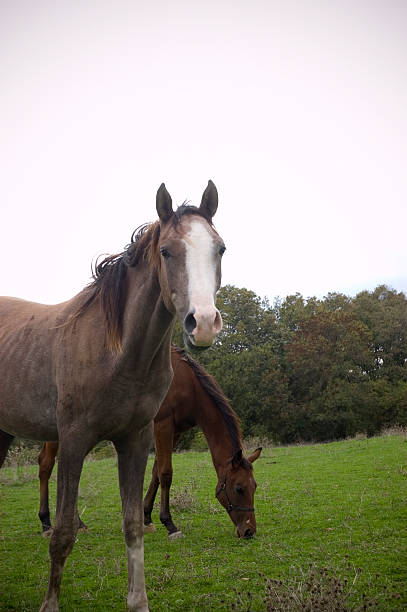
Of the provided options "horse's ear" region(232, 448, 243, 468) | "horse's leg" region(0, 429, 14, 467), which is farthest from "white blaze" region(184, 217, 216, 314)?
"horse's ear" region(232, 448, 243, 468)

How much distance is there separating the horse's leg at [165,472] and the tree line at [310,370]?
2397cm

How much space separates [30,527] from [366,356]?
31.4 metres

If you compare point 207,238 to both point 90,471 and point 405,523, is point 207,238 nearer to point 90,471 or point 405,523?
point 405,523

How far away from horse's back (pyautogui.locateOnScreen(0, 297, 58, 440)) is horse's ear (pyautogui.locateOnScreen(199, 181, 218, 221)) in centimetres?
170

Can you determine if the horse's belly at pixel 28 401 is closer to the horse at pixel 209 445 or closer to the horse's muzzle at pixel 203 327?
the horse's muzzle at pixel 203 327

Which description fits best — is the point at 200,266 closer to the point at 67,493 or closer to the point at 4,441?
the point at 67,493

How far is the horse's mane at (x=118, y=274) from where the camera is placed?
363 centimetres

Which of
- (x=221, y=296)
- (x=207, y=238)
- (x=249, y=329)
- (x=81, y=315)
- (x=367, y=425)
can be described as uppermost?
(x=221, y=296)

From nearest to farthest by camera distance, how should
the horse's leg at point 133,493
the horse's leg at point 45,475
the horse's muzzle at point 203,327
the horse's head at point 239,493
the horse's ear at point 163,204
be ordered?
the horse's muzzle at point 203,327
the horse's ear at point 163,204
the horse's leg at point 133,493
the horse's head at point 239,493
the horse's leg at point 45,475

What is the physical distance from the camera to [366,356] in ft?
116

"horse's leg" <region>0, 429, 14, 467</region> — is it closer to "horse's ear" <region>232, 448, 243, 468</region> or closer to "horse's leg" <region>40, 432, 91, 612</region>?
"horse's leg" <region>40, 432, 91, 612</region>

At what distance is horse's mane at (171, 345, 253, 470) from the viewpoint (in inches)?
269

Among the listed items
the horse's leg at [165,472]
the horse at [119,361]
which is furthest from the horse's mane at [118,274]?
the horse's leg at [165,472]

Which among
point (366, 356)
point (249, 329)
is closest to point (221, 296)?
point (249, 329)
